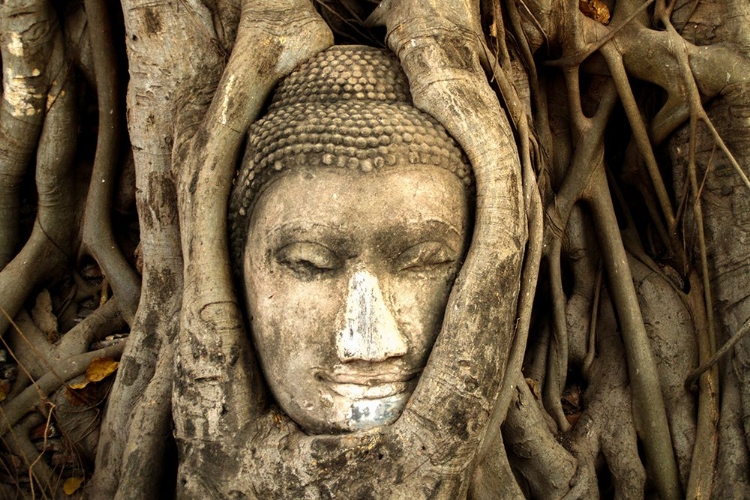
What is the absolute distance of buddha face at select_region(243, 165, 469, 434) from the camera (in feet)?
8.11

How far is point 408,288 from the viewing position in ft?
8.38

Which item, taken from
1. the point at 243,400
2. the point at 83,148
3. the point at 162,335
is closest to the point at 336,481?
the point at 243,400

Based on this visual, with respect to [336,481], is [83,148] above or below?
above

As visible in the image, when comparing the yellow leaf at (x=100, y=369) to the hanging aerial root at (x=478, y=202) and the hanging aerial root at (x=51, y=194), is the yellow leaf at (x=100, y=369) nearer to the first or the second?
the hanging aerial root at (x=51, y=194)

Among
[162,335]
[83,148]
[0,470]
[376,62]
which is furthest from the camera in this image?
[83,148]

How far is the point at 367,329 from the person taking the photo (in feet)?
7.98

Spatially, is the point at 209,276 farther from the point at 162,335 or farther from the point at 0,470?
the point at 0,470

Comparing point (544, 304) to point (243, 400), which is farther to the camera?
point (544, 304)

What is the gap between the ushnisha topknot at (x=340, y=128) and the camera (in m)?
2.52

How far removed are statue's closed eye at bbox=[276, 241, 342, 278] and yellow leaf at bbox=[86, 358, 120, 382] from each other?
3.82 ft

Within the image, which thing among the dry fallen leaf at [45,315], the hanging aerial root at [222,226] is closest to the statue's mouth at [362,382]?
the hanging aerial root at [222,226]

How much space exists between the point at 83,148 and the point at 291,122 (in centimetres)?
157

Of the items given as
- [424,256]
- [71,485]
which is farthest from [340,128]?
[71,485]

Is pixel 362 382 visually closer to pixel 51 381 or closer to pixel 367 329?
pixel 367 329
